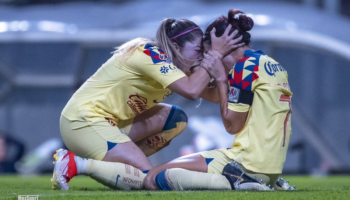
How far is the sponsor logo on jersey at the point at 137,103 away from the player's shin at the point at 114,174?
0.50 m

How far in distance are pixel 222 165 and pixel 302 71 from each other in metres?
7.17

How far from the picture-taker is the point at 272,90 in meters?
2.54

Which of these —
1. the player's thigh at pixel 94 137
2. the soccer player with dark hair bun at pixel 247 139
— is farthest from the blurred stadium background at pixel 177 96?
the soccer player with dark hair bun at pixel 247 139

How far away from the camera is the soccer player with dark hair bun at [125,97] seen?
2711 millimetres

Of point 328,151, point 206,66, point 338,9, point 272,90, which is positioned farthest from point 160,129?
point 338,9

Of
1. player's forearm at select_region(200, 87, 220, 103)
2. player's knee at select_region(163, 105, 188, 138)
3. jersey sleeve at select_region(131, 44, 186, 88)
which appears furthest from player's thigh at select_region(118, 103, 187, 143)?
jersey sleeve at select_region(131, 44, 186, 88)

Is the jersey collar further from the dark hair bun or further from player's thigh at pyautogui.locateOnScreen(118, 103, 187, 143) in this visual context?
player's thigh at pyautogui.locateOnScreen(118, 103, 187, 143)

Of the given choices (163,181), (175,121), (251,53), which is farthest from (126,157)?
(251,53)

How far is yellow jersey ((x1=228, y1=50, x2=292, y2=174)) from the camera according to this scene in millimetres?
2523

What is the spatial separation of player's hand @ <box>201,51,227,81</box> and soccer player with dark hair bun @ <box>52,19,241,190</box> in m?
0.04

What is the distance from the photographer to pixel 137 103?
3109mm

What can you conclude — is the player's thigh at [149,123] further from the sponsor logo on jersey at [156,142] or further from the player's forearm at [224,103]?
the player's forearm at [224,103]

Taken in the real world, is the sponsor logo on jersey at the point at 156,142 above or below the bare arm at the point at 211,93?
below

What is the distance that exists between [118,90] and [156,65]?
0.37 metres
